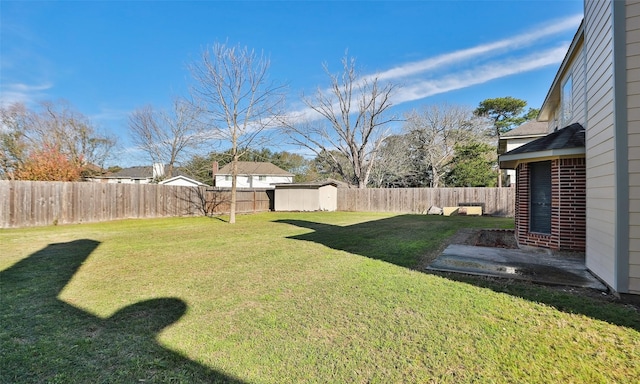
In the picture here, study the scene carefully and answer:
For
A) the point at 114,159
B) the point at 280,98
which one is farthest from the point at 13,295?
the point at 114,159

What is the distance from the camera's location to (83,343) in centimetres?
251

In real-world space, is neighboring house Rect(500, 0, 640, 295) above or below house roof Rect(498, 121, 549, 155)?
below

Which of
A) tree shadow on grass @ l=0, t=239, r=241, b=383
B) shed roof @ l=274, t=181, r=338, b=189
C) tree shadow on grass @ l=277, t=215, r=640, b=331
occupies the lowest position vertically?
tree shadow on grass @ l=0, t=239, r=241, b=383

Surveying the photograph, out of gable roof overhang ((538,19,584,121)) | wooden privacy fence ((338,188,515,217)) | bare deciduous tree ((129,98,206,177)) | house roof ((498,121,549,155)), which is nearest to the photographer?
gable roof overhang ((538,19,584,121))

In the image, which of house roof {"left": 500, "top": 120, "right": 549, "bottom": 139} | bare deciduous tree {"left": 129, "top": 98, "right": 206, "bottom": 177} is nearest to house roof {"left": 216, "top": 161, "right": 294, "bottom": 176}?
bare deciduous tree {"left": 129, "top": 98, "right": 206, "bottom": 177}

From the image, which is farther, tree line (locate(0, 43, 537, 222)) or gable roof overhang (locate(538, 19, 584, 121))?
tree line (locate(0, 43, 537, 222))

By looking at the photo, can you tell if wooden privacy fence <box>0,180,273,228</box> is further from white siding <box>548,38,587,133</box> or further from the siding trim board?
white siding <box>548,38,587,133</box>

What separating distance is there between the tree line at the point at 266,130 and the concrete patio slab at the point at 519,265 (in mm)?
10615

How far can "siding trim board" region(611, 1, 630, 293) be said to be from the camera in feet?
11.2

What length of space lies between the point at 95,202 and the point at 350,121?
751 inches

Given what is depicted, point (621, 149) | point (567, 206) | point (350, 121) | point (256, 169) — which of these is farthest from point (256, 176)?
point (621, 149)

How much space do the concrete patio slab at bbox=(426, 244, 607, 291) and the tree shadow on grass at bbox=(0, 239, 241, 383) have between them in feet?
13.0

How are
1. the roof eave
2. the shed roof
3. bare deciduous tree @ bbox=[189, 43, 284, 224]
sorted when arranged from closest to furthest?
1. the roof eave
2. bare deciduous tree @ bbox=[189, 43, 284, 224]
3. the shed roof

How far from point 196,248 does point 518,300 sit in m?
6.38
